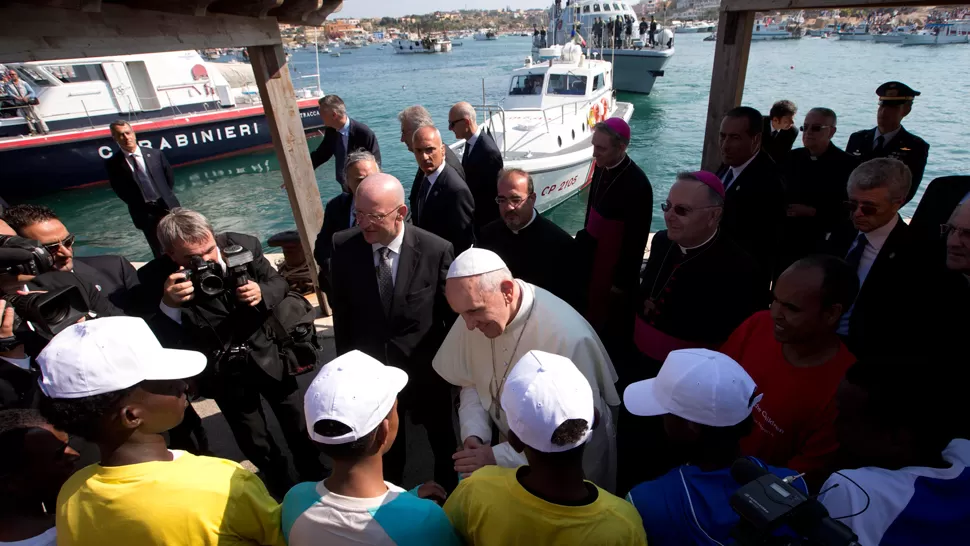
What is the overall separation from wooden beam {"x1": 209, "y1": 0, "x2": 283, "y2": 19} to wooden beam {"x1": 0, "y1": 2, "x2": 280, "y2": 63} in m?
0.06

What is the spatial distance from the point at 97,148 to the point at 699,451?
62.2ft

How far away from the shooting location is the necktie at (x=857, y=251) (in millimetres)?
2592

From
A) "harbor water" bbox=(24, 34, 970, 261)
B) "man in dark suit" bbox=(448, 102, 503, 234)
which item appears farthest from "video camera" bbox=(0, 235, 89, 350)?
"harbor water" bbox=(24, 34, 970, 261)

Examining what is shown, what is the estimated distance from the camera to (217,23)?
3119mm

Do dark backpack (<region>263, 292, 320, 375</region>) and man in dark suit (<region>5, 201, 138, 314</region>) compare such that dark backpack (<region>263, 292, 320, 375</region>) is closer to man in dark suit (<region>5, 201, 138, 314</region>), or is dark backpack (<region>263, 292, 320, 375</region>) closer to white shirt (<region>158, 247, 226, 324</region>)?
white shirt (<region>158, 247, 226, 324</region>)

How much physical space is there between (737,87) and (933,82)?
29.4m

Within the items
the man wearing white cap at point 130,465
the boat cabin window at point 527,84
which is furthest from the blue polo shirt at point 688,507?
the boat cabin window at point 527,84

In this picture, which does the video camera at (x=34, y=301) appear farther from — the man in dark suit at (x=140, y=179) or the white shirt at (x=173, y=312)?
the man in dark suit at (x=140, y=179)

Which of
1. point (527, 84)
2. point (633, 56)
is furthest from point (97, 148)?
point (633, 56)

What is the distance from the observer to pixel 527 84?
1355 centimetres

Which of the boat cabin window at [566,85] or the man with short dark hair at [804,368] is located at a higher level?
the man with short dark hair at [804,368]

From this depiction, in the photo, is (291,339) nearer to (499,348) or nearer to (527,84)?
(499,348)

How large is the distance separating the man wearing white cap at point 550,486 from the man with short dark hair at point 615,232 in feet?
7.16

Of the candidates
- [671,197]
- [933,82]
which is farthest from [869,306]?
[933,82]
